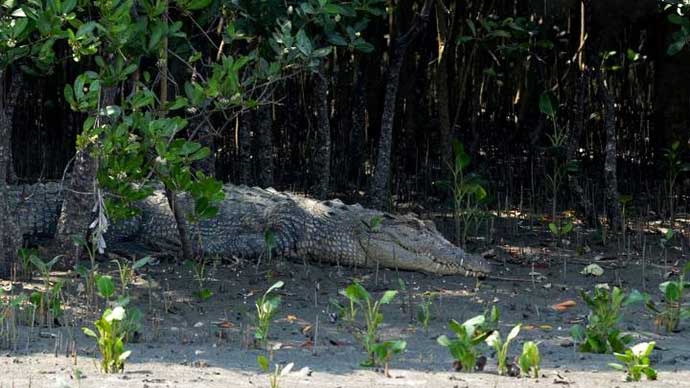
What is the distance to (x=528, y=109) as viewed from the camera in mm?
11938

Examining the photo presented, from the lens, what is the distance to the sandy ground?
485cm

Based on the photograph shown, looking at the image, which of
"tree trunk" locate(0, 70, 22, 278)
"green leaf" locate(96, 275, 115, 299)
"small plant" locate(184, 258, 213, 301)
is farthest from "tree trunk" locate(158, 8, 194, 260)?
"green leaf" locate(96, 275, 115, 299)

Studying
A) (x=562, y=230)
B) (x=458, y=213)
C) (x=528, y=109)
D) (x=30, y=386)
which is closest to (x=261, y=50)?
(x=458, y=213)

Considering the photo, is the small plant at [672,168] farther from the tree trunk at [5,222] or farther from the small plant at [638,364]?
the tree trunk at [5,222]

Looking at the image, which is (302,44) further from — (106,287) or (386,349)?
(386,349)

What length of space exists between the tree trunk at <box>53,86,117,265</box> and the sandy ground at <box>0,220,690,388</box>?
0.48m

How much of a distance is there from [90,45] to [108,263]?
215 centimetres

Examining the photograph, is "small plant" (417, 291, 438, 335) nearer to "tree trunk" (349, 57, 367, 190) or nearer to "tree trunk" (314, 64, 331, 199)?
"tree trunk" (314, 64, 331, 199)

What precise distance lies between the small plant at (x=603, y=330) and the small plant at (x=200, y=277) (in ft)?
6.66

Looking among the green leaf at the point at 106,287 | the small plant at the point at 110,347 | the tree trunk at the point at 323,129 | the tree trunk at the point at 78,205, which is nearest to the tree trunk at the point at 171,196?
the tree trunk at the point at 78,205

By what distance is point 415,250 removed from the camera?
787 centimetres

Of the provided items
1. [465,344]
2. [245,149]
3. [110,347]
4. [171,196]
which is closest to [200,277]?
[171,196]

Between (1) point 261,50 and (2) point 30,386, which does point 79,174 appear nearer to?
(1) point 261,50

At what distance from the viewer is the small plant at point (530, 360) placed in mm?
4832
